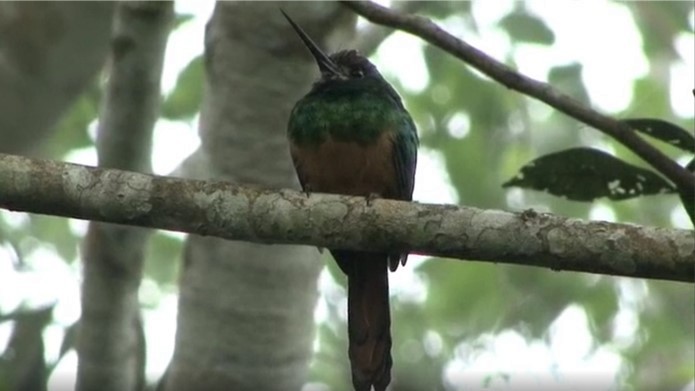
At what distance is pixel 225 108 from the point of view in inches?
111

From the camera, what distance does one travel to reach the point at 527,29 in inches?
161

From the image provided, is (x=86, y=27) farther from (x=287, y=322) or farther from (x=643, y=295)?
(x=643, y=295)

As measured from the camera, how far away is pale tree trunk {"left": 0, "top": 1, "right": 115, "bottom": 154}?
300 centimetres

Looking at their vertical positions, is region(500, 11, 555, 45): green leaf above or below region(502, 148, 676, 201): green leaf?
above

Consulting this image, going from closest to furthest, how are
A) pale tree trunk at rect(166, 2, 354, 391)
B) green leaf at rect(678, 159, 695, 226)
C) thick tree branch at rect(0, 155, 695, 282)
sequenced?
thick tree branch at rect(0, 155, 695, 282), green leaf at rect(678, 159, 695, 226), pale tree trunk at rect(166, 2, 354, 391)

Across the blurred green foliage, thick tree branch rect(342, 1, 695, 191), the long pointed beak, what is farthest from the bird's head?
the blurred green foliage

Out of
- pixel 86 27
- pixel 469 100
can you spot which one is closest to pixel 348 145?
pixel 86 27

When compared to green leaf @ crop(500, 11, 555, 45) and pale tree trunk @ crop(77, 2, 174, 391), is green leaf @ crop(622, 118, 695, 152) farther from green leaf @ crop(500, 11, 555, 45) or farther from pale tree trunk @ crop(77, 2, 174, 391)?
green leaf @ crop(500, 11, 555, 45)

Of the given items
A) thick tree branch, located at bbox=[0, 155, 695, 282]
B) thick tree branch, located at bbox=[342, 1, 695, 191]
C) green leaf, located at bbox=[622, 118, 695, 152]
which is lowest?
thick tree branch, located at bbox=[0, 155, 695, 282]

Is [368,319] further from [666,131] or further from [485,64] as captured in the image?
[666,131]

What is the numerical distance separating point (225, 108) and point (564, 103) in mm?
749

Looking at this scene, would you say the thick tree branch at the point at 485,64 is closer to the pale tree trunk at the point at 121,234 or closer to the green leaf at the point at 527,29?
the pale tree trunk at the point at 121,234

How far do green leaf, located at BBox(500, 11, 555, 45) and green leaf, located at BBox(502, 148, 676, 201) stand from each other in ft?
4.33

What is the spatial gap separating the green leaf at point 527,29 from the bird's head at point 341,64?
85 centimetres
